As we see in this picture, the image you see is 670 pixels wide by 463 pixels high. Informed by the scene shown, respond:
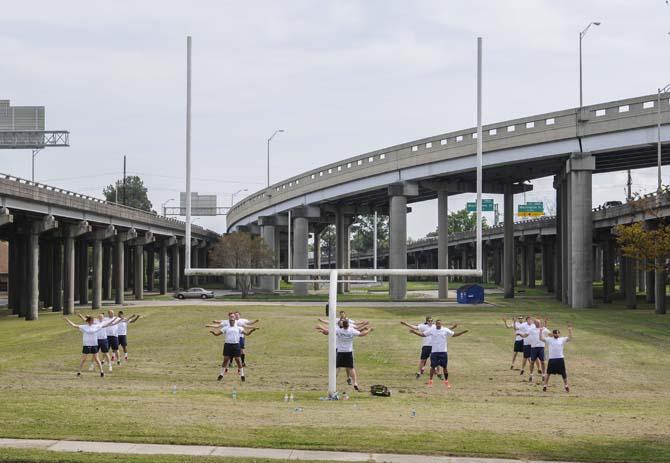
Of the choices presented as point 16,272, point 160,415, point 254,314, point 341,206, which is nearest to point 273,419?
point 160,415

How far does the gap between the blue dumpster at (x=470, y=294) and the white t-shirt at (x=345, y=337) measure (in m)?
43.1

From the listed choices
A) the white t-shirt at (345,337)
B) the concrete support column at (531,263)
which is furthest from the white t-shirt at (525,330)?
the concrete support column at (531,263)

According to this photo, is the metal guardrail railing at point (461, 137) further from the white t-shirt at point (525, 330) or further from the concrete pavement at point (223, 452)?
the concrete pavement at point (223, 452)

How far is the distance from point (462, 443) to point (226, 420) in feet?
13.1

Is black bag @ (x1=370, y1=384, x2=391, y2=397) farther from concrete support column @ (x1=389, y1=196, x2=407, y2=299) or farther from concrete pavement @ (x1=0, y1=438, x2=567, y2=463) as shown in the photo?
concrete support column @ (x1=389, y1=196, x2=407, y2=299)

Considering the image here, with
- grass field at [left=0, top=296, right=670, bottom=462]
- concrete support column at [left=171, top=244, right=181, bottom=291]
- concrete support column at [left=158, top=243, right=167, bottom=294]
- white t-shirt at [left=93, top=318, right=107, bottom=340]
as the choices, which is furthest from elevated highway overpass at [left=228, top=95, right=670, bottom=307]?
concrete support column at [left=171, top=244, right=181, bottom=291]

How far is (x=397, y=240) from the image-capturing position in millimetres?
70688

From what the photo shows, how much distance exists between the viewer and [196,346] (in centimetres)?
3234

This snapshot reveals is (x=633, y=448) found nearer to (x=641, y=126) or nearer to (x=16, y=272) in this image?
(x=641, y=126)

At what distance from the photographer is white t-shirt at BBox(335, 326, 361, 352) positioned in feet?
64.4

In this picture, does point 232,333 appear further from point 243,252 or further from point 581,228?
point 243,252

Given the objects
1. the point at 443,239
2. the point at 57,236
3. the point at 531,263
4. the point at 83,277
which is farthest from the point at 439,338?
the point at 531,263

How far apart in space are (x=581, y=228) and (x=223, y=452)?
46783 mm

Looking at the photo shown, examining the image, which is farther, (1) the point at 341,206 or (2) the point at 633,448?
(1) the point at 341,206
